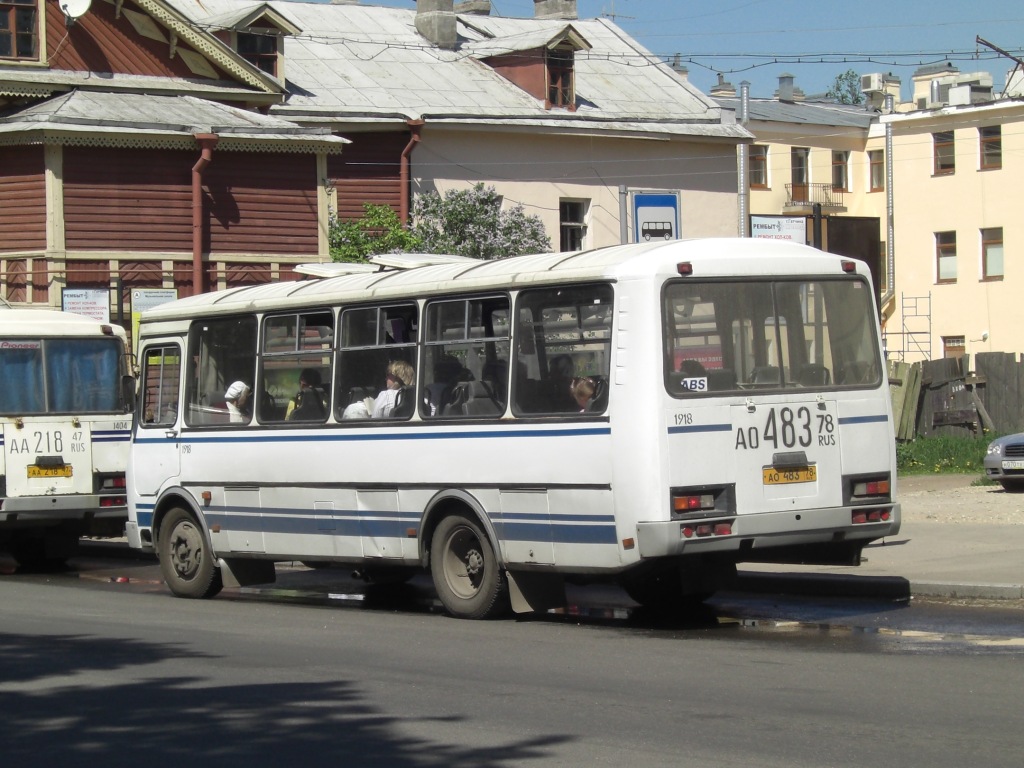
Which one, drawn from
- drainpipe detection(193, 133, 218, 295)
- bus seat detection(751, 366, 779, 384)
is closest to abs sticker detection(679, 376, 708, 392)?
bus seat detection(751, 366, 779, 384)

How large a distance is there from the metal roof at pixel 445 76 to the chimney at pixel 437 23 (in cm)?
28

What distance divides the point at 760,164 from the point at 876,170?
4.83 m

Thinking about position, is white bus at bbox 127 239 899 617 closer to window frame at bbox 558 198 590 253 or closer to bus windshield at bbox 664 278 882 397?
bus windshield at bbox 664 278 882 397

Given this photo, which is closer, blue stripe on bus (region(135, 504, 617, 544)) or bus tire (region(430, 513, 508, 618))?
blue stripe on bus (region(135, 504, 617, 544))

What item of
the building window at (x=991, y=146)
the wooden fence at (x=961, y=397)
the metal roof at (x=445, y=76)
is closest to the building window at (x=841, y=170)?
the building window at (x=991, y=146)

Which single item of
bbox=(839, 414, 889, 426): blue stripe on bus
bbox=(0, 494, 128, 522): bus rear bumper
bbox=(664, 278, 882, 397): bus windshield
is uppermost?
bbox=(664, 278, 882, 397): bus windshield

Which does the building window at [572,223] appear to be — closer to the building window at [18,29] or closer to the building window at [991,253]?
the building window at [18,29]

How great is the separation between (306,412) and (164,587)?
369 centimetres

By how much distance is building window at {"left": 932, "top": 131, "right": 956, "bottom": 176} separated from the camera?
2279 inches

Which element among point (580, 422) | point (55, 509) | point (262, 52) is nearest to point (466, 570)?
point (580, 422)

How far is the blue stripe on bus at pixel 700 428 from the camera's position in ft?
36.1

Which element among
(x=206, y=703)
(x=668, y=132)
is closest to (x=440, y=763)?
(x=206, y=703)

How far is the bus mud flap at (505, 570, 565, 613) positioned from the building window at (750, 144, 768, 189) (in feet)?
166

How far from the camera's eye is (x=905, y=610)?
12.2 meters
